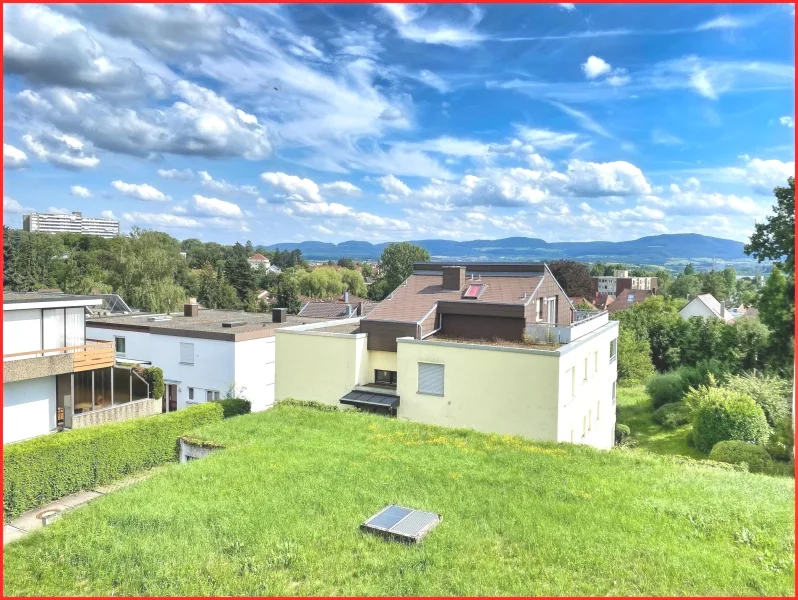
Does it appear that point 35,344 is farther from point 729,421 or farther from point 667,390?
point 667,390

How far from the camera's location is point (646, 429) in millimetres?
27766

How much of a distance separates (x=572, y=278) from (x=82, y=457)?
193 ft

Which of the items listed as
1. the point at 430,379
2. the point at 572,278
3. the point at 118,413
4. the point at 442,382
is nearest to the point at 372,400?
the point at 430,379

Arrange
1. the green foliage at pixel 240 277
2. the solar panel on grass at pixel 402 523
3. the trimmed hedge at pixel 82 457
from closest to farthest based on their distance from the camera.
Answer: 1. the solar panel on grass at pixel 402 523
2. the trimmed hedge at pixel 82 457
3. the green foliage at pixel 240 277

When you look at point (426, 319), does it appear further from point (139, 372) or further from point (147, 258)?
point (147, 258)

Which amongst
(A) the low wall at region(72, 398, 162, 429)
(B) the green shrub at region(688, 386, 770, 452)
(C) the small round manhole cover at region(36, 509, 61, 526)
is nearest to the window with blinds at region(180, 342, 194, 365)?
(A) the low wall at region(72, 398, 162, 429)

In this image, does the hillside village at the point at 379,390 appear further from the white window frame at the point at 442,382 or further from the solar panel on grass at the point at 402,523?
the solar panel on grass at the point at 402,523

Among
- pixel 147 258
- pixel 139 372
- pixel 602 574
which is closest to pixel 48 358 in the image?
pixel 139 372

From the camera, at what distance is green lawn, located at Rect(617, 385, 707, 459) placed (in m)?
23.2

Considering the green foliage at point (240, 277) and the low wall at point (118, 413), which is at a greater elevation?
the green foliage at point (240, 277)

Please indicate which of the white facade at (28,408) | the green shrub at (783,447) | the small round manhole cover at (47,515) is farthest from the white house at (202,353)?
the green shrub at (783,447)

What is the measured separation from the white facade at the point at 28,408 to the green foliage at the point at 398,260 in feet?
182

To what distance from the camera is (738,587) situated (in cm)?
648

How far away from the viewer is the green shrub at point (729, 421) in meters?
20.2
